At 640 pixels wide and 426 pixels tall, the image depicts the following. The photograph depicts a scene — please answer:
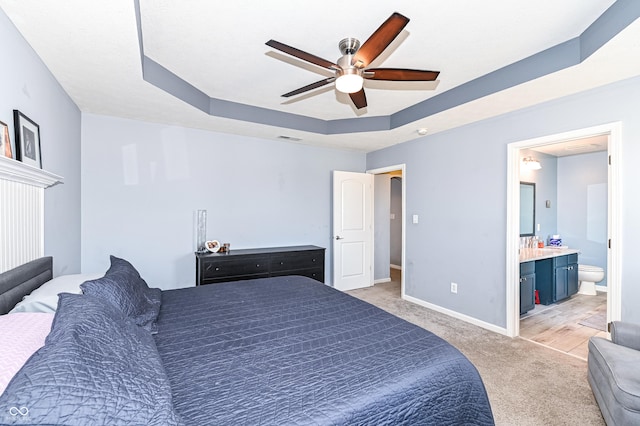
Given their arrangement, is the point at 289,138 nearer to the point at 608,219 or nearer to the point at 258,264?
the point at 258,264

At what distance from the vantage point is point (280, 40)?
2.31 m

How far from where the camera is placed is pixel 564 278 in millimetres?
4418

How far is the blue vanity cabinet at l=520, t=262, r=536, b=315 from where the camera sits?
3.75 metres

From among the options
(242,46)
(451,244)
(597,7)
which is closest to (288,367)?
(242,46)

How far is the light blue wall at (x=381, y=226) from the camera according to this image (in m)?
5.75

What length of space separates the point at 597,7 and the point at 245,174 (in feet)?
12.4

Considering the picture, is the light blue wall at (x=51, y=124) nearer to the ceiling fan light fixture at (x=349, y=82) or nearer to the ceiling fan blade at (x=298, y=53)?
the ceiling fan blade at (x=298, y=53)

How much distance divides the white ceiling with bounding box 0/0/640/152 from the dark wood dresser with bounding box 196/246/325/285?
176cm

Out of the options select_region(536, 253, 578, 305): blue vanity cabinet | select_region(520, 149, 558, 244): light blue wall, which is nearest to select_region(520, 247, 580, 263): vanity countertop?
select_region(536, 253, 578, 305): blue vanity cabinet

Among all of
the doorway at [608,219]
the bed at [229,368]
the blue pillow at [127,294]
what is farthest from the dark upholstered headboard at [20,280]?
the doorway at [608,219]

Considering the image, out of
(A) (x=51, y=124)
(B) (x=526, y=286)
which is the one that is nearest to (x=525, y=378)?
(B) (x=526, y=286)

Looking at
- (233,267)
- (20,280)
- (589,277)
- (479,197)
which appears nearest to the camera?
(20,280)

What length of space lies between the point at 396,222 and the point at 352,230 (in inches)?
101

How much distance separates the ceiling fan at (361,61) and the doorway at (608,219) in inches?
67.2
